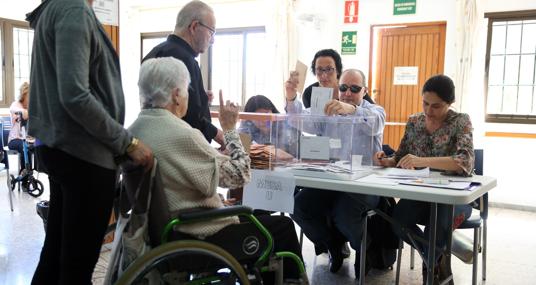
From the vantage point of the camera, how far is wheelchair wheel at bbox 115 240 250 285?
1238mm

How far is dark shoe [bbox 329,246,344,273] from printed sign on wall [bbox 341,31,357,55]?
10.3ft

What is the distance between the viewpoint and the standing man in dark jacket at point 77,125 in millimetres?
1259

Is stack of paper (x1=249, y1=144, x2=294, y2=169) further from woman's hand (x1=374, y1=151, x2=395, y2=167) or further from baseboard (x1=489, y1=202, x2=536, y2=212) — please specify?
baseboard (x1=489, y1=202, x2=536, y2=212)

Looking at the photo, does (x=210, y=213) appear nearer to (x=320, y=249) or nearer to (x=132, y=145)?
Answer: (x=132, y=145)

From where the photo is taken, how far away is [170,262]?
1335mm

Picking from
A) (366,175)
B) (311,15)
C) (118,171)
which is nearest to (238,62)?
(311,15)

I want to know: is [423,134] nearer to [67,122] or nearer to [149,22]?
[67,122]

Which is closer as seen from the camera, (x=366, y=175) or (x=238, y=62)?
(x=366, y=175)

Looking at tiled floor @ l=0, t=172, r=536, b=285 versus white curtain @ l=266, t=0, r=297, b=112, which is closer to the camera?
tiled floor @ l=0, t=172, r=536, b=285

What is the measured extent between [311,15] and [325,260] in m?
3.17

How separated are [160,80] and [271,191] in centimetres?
74

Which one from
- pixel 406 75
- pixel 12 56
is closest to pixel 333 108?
pixel 406 75

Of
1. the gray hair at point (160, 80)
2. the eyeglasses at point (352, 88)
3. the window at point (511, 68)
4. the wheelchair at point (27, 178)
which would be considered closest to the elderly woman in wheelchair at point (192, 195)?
the gray hair at point (160, 80)

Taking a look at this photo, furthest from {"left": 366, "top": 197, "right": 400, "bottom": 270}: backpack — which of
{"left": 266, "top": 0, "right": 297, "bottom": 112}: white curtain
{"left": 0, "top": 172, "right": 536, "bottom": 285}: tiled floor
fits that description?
{"left": 266, "top": 0, "right": 297, "bottom": 112}: white curtain
